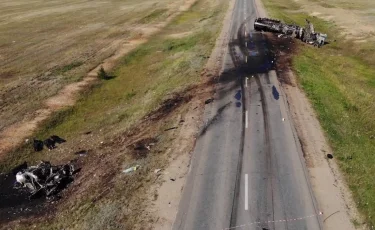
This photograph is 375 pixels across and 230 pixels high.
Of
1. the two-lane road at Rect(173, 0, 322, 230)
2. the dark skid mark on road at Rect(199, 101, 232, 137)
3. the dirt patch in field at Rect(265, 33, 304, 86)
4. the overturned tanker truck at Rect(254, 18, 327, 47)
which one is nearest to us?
the two-lane road at Rect(173, 0, 322, 230)

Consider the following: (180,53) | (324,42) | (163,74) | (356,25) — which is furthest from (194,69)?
(356,25)

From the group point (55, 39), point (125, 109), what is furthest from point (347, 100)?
point (55, 39)

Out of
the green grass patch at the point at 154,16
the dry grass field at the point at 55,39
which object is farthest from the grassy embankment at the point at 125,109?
the green grass patch at the point at 154,16

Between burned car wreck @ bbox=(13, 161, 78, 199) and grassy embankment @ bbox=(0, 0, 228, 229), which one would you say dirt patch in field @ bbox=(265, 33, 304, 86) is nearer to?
grassy embankment @ bbox=(0, 0, 228, 229)

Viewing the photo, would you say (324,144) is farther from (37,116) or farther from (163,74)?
(37,116)

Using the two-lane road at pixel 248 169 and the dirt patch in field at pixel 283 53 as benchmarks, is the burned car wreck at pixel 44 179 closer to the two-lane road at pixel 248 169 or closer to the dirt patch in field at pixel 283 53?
the two-lane road at pixel 248 169

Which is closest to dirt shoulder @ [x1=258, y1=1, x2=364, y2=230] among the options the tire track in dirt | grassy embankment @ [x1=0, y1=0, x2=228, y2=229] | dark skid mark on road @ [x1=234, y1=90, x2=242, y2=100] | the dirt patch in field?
the dirt patch in field
